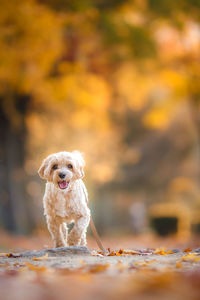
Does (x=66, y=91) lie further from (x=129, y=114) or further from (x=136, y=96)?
(x=129, y=114)

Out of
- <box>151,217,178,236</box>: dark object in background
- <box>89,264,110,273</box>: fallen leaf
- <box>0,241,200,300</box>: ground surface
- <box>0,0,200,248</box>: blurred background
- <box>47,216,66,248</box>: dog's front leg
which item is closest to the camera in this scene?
<box>0,241,200,300</box>: ground surface

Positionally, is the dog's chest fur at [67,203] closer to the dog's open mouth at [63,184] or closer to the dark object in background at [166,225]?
the dog's open mouth at [63,184]

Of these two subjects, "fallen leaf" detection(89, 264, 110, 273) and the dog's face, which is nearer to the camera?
"fallen leaf" detection(89, 264, 110, 273)

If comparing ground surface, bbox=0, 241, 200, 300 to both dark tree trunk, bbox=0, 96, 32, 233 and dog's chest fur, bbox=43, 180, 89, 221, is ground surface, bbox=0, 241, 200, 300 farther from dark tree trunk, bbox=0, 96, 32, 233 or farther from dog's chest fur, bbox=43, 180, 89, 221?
dark tree trunk, bbox=0, 96, 32, 233

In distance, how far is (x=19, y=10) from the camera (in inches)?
554

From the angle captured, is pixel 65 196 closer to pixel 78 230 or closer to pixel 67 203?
pixel 67 203

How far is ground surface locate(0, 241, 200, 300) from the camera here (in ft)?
10.3

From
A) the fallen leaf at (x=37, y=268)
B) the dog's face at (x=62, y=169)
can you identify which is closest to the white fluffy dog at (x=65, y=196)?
the dog's face at (x=62, y=169)

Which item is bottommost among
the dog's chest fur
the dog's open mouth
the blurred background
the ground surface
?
the ground surface

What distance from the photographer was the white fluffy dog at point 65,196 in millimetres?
5324

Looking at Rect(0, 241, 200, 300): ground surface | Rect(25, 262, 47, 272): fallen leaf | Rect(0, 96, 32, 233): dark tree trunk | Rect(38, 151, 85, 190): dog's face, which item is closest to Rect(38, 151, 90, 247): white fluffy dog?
Rect(38, 151, 85, 190): dog's face

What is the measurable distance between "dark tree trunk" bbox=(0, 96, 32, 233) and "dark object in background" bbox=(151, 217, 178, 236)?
528 centimetres

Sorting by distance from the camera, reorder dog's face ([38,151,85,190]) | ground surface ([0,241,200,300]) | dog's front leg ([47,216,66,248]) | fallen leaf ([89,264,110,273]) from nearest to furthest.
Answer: ground surface ([0,241,200,300]), fallen leaf ([89,264,110,273]), dog's face ([38,151,85,190]), dog's front leg ([47,216,66,248])

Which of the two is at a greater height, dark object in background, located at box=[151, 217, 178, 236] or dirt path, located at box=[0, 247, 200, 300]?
dark object in background, located at box=[151, 217, 178, 236]
